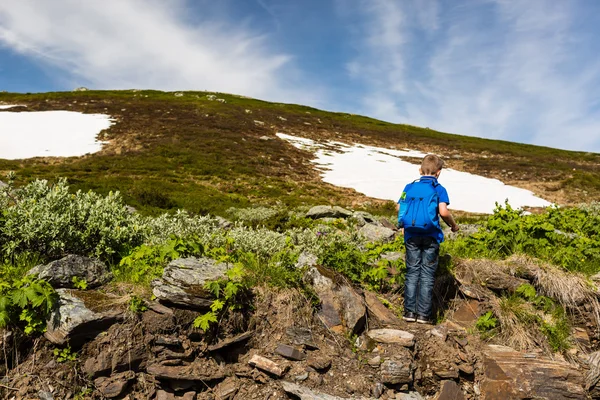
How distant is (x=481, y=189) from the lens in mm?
32438

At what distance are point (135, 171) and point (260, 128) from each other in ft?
83.9

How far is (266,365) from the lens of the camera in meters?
4.29

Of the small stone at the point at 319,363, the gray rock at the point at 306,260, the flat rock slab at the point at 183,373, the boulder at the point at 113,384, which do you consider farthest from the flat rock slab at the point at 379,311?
the boulder at the point at 113,384

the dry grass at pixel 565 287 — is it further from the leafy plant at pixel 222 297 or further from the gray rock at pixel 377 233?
the leafy plant at pixel 222 297

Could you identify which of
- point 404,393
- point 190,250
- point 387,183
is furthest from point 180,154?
point 404,393

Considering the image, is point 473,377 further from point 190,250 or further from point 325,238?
point 190,250

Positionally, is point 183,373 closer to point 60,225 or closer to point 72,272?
point 72,272

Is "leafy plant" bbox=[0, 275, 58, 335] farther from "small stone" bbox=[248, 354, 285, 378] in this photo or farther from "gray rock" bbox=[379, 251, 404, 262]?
"gray rock" bbox=[379, 251, 404, 262]

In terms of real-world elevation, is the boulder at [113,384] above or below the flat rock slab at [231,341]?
below

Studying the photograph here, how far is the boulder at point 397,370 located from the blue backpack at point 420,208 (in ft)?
5.70

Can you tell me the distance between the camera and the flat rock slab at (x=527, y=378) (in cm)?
457

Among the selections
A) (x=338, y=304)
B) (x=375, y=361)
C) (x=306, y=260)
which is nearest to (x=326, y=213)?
(x=306, y=260)

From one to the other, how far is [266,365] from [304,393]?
0.54 meters

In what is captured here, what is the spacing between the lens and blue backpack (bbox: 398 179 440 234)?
515 centimetres
